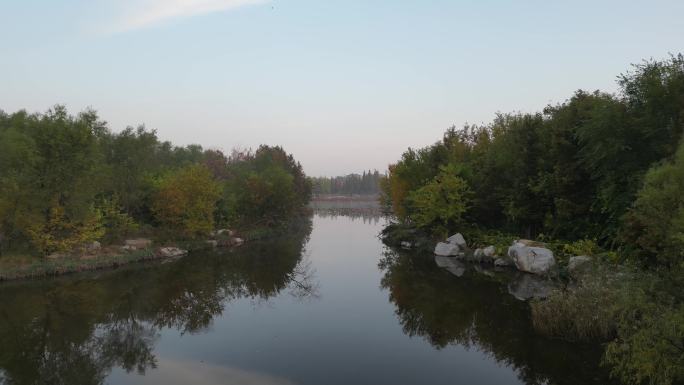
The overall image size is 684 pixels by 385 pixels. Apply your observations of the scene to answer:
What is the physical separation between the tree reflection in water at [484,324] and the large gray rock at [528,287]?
59 cm

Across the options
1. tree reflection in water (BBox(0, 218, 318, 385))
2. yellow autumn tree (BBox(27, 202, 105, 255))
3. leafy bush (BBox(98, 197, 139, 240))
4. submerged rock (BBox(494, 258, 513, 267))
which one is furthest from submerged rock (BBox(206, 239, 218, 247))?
submerged rock (BBox(494, 258, 513, 267))

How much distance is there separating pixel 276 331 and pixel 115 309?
8354 mm

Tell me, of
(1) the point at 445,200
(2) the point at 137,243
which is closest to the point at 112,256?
(2) the point at 137,243

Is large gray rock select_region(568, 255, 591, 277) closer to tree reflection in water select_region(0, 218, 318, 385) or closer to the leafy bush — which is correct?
tree reflection in water select_region(0, 218, 318, 385)

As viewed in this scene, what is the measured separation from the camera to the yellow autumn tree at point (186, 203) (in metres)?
37.8

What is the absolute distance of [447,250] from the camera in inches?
1394

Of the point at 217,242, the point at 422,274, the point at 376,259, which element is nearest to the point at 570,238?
the point at 422,274

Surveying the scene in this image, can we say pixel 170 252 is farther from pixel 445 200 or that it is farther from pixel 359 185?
pixel 359 185

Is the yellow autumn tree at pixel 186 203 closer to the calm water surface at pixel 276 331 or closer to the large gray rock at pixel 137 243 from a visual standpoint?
the large gray rock at pixel 137 243

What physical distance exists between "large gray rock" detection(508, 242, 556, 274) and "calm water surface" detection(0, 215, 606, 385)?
308 cm

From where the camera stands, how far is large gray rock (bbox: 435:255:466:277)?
2904 centimetres

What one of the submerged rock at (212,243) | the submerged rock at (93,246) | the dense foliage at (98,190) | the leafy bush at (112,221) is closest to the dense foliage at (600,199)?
the dense foliage at (98,190)

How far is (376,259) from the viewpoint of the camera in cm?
3512

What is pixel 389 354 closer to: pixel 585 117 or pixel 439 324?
pixel 439 324
